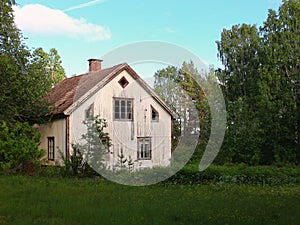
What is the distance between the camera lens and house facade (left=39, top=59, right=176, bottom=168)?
23.5 m

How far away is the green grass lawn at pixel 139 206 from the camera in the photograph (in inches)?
327

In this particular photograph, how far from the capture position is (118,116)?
81.0 feet

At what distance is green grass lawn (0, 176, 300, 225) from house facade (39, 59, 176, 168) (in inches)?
388

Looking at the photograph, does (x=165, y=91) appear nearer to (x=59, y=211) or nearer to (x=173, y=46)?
(x=173, y=46)

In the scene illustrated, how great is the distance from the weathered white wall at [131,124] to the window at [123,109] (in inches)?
9.9

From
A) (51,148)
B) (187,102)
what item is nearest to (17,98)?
(51,148)

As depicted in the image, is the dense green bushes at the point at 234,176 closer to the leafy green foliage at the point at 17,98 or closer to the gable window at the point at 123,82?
the leafy green foliage at the point at 17,98

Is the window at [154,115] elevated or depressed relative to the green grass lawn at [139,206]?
elevated

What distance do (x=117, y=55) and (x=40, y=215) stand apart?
851 cm

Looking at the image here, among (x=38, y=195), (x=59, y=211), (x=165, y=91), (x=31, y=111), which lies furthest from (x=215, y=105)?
(x=59, y=211)

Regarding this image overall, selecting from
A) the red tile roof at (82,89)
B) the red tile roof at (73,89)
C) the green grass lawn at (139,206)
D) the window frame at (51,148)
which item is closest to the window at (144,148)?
the red tile roof at (82,89)

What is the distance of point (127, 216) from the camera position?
860 cm

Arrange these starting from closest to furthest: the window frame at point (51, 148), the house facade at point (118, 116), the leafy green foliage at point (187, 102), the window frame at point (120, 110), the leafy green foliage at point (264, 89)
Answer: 1. the leafy green foliage at point (187, 102)
2. the house facade at point (118, 116)
3. the window frame at point (120, 110)
4. the window frame at point (51, 148)
5. the leafy green foliage at point (264, 89)

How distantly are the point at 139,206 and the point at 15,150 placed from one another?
32.4 ft
